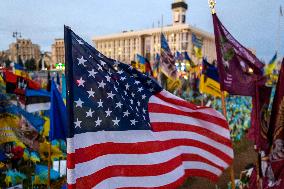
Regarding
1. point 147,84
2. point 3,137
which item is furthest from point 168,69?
point 147,84

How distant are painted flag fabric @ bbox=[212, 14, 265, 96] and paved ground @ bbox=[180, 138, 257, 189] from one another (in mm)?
5633

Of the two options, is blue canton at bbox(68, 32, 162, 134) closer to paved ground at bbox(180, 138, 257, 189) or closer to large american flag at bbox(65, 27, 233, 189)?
large american flag at bbox(65, 27, 233, 189)

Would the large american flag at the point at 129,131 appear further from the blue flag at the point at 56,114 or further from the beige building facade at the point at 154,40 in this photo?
the beige building facade at the point at 154,40

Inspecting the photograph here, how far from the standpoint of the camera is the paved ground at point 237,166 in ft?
36.5

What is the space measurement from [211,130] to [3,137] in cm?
565

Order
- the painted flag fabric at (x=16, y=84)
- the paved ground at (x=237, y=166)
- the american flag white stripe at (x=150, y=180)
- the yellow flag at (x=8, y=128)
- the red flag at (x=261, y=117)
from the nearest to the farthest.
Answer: the american flag white stripe at (x=150, y=180) < the red flag at (x=261, y=117) < the yellow flag at (x=8, y=128) < the painted flag fabric at (x=16, y=84) < the paved ground at (x=237, y=166)

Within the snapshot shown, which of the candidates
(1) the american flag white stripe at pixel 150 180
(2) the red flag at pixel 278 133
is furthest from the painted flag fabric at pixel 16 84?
(2) the red flag at pixel 278 133

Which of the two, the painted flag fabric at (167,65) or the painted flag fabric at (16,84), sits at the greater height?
the painted flag fabric at (167,65)

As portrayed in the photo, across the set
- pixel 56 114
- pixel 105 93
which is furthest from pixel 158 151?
pixel 56 114

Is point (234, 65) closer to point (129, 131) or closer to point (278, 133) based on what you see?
point (278, 133)

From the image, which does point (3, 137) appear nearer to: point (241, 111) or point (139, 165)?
point (139, 165)

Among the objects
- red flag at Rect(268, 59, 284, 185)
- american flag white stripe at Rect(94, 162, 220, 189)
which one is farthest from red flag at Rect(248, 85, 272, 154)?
american flag white stripe at Rect(94, 162, 220, 189)

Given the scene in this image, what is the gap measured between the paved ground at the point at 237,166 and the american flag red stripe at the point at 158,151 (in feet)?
20.9

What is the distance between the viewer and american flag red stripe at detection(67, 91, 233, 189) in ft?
10.8
